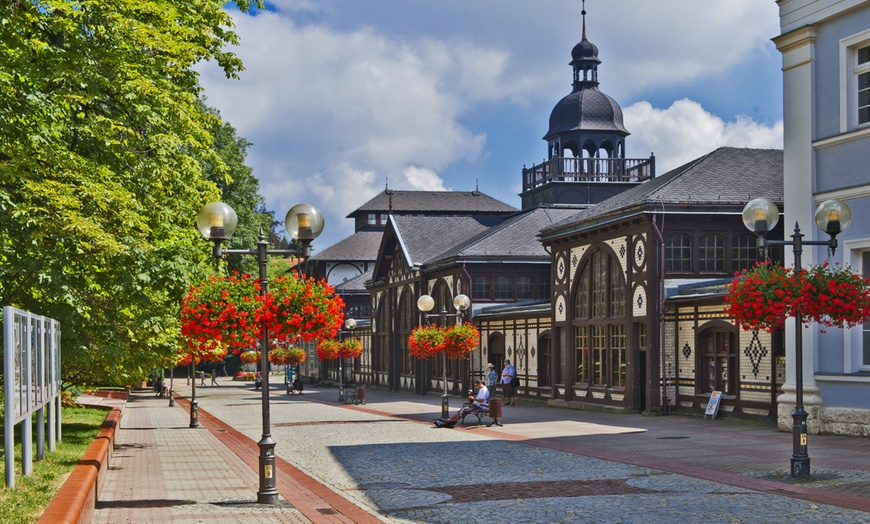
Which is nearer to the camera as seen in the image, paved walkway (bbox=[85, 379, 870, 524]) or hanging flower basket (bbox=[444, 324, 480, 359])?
paved walkway (bbox=[85, 379, 870, 524])

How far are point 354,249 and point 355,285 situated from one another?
753 cm

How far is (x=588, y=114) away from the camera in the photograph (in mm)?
50594

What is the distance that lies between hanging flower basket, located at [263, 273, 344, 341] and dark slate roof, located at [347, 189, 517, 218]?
70.9 m

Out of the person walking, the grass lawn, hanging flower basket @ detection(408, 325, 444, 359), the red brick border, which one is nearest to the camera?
the red brick border

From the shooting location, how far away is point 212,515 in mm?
12508

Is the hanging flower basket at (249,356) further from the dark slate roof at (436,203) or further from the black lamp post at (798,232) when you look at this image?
the black lamp post at (798,232)

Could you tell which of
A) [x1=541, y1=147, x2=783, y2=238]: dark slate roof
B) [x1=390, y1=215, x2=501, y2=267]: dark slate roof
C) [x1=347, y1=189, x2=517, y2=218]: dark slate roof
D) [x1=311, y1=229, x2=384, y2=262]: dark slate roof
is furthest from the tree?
[x1=347, y1=189, x2=517, y2=218]: dark slate roof

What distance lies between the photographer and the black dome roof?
50.6 m

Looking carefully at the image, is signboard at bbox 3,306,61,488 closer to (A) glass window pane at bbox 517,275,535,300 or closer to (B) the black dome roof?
(A) glass window pane at bbox 517,275,535,300

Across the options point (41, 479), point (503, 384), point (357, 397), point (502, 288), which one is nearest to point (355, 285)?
point (502, 288)

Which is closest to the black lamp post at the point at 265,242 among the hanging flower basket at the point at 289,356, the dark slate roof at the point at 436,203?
the hanging flower basket at the point at 289,356

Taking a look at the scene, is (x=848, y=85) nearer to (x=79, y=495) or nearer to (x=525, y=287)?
(x=79, y=495)

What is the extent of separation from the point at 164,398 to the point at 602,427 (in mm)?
31588

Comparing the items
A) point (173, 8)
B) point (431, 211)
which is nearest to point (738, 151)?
point (173, 8)
